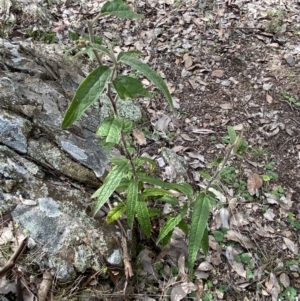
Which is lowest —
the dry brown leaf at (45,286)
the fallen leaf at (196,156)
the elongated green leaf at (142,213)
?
the fallen leaf at (196,156)

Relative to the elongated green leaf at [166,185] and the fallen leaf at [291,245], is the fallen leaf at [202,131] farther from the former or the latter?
the elongated green leaf at [166,185]

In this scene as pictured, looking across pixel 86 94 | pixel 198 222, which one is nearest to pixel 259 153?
pixel 198 222

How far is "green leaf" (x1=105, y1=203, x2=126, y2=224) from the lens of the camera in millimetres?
2498

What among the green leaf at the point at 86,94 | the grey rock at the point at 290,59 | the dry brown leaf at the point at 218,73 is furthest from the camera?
the grey rock at the point at 290,59

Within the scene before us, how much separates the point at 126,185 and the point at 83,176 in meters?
0.53

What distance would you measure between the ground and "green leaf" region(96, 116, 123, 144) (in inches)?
27.0

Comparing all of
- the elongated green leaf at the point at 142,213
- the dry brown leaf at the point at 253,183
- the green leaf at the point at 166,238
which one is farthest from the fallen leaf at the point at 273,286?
the elongated green leaf at the point at 142,213

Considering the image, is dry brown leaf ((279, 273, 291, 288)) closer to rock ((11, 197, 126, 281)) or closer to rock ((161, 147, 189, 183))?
rock ((161, 147, 189, 183))

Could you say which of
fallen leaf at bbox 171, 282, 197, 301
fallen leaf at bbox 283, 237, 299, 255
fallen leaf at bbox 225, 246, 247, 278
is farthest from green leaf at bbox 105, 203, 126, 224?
fallen leaf at bbox 283, 237, 299, 255

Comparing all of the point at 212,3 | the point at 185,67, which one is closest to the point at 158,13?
the point at 212,3

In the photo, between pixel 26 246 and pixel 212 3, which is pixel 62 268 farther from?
pixel 212 3

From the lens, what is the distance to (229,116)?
400cm

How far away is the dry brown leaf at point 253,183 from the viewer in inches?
134

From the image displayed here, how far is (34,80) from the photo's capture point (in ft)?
10.5
